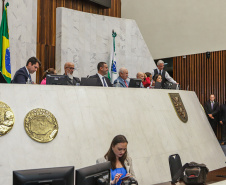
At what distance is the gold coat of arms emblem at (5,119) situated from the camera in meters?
5.09

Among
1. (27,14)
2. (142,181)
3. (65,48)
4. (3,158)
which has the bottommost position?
(142,181)

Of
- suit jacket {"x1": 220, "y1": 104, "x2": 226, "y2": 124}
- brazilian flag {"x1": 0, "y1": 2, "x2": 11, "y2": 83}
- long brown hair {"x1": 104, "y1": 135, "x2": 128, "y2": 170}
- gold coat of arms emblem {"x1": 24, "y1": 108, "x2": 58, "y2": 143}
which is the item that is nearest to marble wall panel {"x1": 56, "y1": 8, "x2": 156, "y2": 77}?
brazilian flag {"x1": 0, "y1": 2, "x2": 11, "y2": 83}

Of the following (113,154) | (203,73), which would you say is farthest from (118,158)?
(203,73)

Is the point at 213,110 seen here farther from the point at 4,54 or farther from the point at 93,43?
the point at 4,54

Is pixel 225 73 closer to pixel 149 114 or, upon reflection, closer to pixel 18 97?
pixel 149 114

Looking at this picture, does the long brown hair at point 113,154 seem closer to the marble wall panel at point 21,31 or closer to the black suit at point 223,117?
the marble wall panel at point 21,31

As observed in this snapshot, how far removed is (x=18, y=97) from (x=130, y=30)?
7285mm

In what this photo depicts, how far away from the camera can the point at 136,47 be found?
12156 mm

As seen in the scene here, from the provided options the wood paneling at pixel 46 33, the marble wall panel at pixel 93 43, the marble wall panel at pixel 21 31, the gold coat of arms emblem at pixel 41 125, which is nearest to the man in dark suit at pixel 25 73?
the gold coat of arms emblem at pixel 41 125

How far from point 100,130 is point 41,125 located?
110cm

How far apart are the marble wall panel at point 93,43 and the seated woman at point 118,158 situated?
6.24 meters

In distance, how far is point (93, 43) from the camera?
438 inches

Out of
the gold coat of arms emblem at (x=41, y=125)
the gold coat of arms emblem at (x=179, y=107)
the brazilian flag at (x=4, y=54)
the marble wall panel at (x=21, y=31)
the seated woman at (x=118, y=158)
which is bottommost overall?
the seated woman at (x=118, y=158)

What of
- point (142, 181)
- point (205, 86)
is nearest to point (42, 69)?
point (142, 181)
